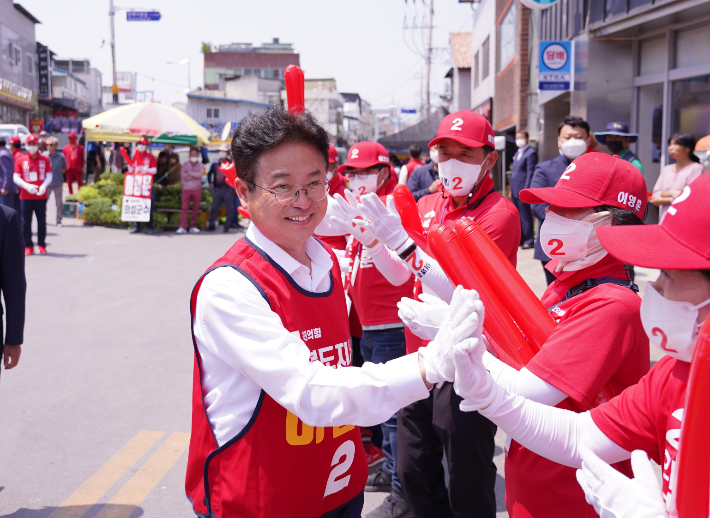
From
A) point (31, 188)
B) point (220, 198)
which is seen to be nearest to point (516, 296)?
point (31, 188)

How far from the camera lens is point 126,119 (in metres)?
16.4

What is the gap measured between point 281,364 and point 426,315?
0.71 m

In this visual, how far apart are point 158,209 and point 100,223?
190 centimetres

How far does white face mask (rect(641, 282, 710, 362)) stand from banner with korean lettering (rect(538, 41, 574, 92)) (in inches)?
462

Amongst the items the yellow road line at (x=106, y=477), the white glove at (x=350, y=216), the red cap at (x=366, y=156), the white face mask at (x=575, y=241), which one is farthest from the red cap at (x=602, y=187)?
the yellow road line at (x=106, y=477)

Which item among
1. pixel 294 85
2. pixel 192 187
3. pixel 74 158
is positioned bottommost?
pixel 192 187

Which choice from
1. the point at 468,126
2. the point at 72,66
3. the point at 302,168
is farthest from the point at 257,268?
the point at 72,66

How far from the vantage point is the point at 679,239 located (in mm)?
1408

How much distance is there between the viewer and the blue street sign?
3059cm

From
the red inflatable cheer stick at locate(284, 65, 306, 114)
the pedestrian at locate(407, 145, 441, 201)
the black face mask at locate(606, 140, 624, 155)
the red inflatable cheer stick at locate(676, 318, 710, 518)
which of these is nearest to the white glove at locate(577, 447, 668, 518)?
the red inflatable cheer stick at locate(676, 318, 710, 518)

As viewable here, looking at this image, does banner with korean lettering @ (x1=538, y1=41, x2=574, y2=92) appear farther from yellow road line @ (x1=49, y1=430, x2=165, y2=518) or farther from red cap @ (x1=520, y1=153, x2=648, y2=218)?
red cap @ (x1=520, y1=153, x2=648, y2=218)

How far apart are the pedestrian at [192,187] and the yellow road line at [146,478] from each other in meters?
12.1

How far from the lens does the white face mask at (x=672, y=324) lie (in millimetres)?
1428

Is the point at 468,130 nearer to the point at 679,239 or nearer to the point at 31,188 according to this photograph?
the point at 679,239
